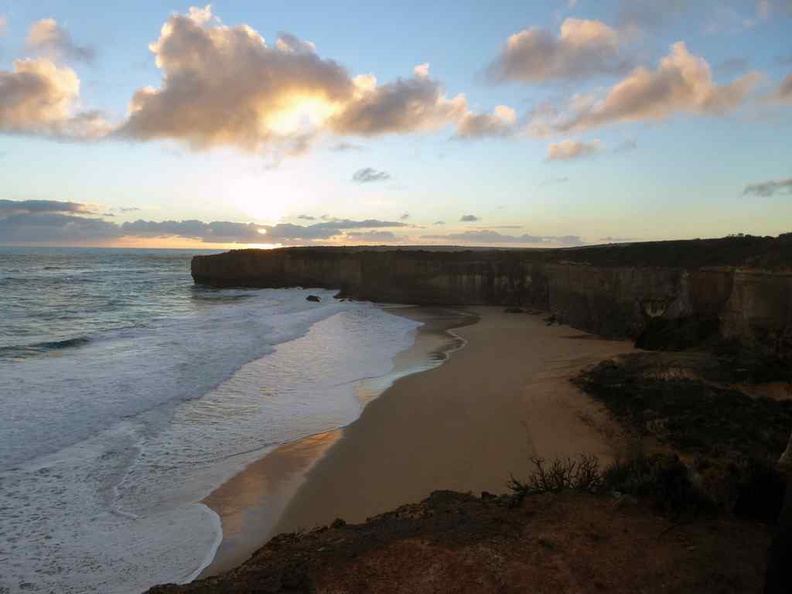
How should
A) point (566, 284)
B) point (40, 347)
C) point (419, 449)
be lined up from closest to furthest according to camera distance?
point (419, 449) < point (40, 347) < point (566, 284)

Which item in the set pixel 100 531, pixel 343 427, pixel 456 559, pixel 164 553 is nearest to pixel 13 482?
pixel 100 531

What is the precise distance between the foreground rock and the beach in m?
1.53

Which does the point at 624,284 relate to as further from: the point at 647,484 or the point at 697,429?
the point at 647,484

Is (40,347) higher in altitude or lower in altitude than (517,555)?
lower

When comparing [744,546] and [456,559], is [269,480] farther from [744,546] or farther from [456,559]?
[744,546]

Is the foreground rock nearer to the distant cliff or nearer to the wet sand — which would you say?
the wet sand

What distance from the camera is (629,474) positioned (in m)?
6.26

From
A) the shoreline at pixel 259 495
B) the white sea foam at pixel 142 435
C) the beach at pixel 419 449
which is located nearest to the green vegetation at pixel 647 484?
the beach at pixel 419 449

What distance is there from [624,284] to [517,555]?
1868 centimetres

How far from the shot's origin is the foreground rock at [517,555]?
4.50m

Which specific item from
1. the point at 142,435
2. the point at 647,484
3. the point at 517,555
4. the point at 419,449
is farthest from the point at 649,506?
the point at 142,435

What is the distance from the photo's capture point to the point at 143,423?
36.8 ft

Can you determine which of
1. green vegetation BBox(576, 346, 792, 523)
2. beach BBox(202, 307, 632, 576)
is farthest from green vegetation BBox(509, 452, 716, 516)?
beach BBox(202, 307, 632, 576)

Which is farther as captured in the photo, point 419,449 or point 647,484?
point 419,449
